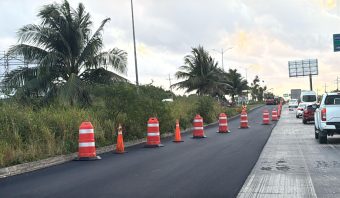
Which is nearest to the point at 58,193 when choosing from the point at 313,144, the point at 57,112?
the point at 57,112

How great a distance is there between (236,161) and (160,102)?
465 inches

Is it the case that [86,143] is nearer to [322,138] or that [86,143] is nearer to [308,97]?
[322,138]

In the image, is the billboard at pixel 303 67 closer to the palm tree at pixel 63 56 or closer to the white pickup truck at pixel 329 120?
the palm tree at pixel 63 56

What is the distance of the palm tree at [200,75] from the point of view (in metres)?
54.3

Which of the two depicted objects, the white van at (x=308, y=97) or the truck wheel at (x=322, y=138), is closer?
the truck wheel at (x=322, y=138)

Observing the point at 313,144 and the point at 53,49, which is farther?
the point at 53,49

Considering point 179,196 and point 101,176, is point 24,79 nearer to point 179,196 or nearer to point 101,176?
point 101,176

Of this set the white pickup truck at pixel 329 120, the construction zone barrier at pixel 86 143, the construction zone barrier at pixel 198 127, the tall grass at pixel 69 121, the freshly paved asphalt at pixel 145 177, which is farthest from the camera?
the construction zone barrier at pixel 198 127

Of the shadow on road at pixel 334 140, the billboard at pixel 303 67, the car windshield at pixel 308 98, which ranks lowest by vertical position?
the shadow on road at pixel 334 140

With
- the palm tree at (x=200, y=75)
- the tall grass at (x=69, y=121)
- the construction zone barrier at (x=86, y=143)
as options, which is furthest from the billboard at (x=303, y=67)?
the construction zone barrier at (x=86, y=143)

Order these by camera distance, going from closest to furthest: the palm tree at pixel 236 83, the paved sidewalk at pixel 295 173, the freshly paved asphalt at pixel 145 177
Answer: the paved sidewalk at pixel 295 173 → the freshly paved asphalt at pixel 145 177 → the palm tree at pixel 236 83

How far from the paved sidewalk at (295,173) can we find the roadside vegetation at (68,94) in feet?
21.1

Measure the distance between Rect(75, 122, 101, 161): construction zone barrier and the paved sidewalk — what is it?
493 cm

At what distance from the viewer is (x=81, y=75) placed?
Answer: 89.9 feet
